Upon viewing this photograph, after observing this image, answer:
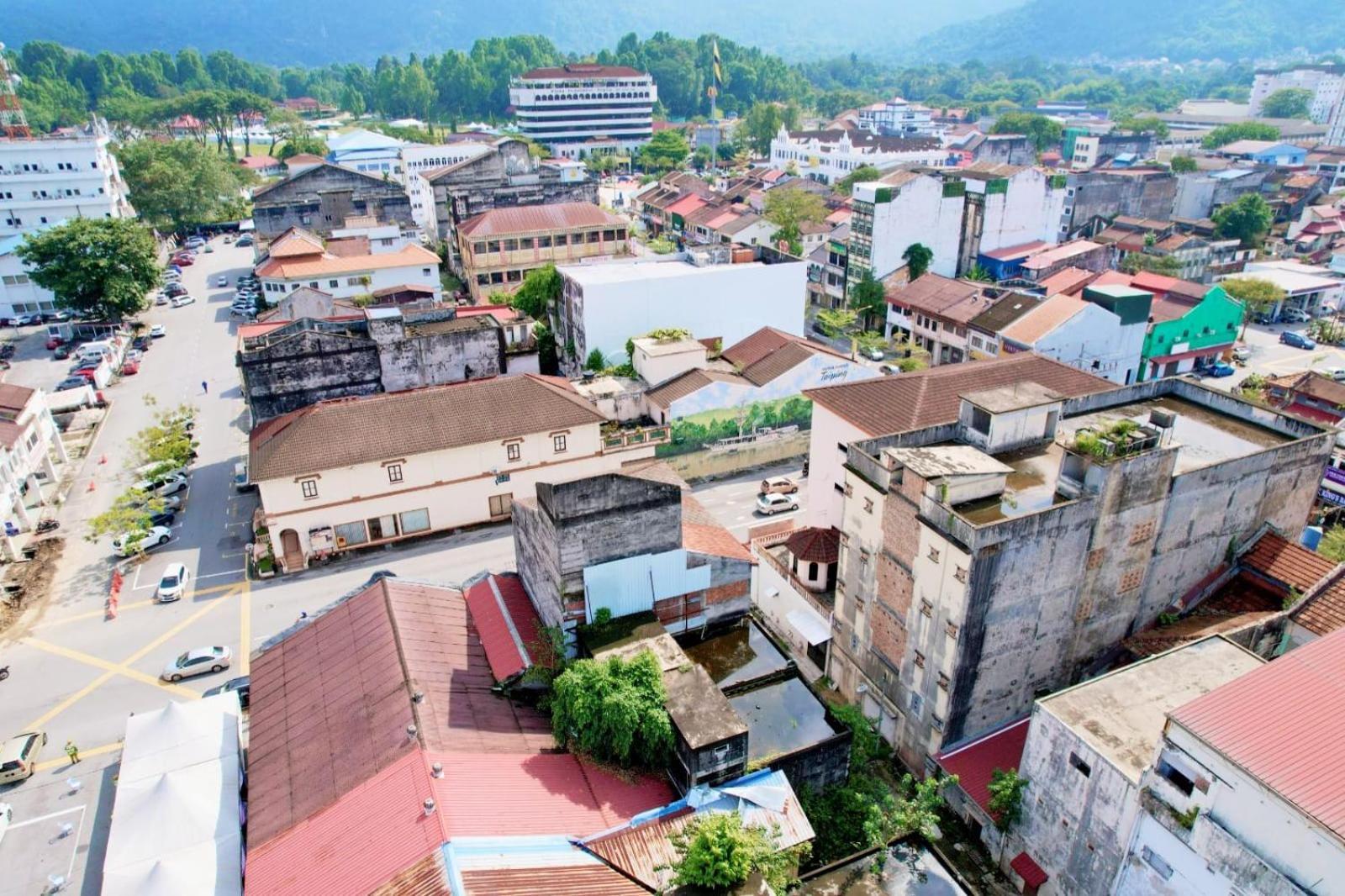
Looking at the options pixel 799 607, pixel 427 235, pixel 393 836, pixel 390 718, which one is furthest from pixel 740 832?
pixel 427 235

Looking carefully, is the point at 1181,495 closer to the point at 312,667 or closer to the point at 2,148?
the point at 312,667

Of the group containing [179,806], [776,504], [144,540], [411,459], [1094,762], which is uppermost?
[411,459]

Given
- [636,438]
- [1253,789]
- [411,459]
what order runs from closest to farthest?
[1253,789] → [411,459] → [636,438]

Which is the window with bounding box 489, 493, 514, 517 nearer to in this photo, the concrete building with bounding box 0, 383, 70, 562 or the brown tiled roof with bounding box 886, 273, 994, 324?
the concrete building with bounding box 0, 383, 70, 562

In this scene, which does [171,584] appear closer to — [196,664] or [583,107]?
[196,664]

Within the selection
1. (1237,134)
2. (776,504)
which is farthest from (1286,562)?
(1237,134)

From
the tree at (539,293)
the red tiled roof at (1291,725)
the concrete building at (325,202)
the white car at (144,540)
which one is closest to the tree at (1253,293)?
the tree at (539,293)

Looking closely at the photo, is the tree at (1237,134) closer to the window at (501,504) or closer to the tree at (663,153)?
the tree at (663,153)
